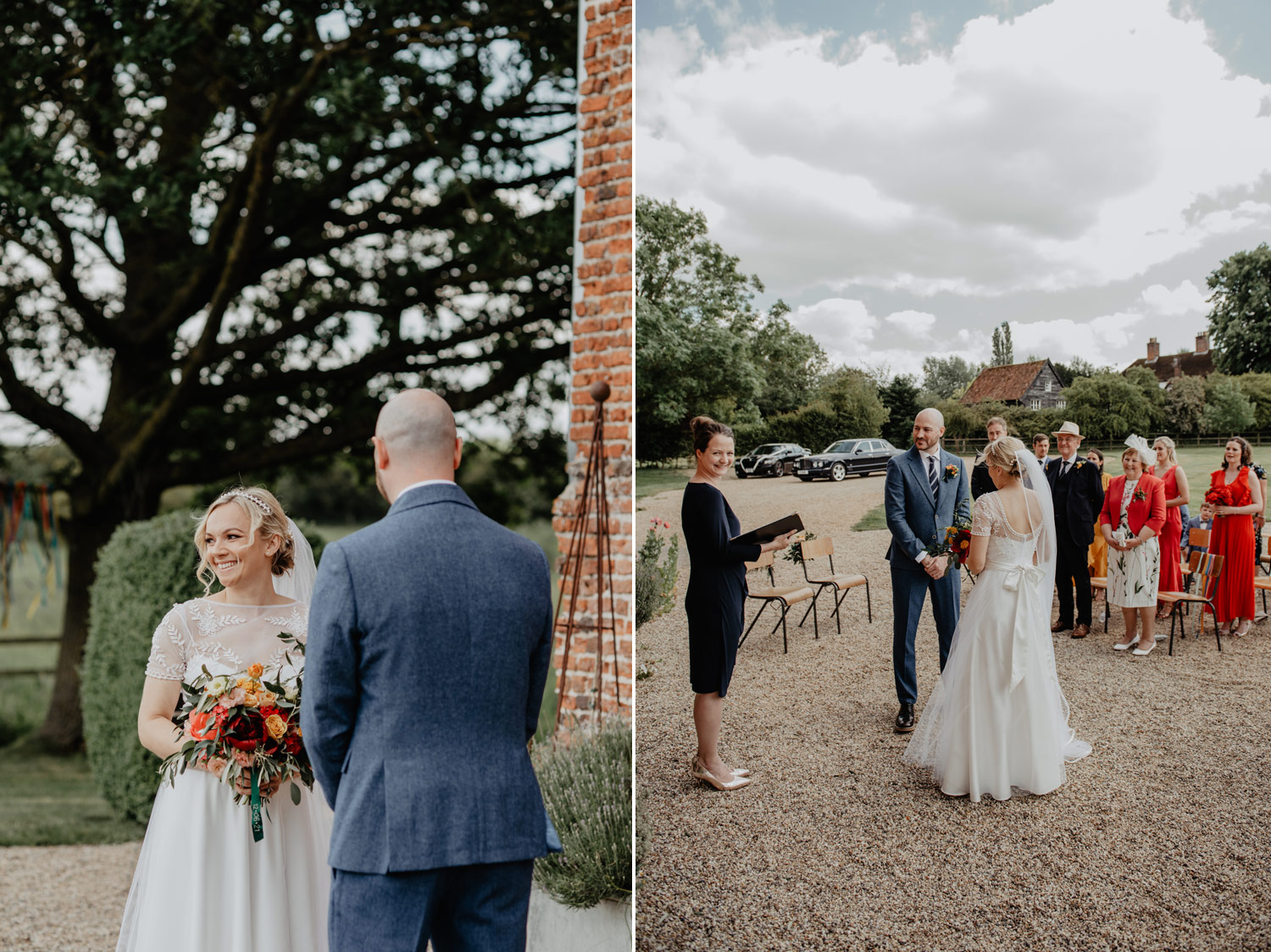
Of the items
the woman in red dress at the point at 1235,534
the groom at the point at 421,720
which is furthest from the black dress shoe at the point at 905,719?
the groom at the point at 421,720

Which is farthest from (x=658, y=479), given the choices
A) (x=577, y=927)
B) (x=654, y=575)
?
(x=577, y=927)

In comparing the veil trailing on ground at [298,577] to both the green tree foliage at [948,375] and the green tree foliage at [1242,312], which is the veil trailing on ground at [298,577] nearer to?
the green tree foliage at [948,375]

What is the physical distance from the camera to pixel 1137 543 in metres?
2.90

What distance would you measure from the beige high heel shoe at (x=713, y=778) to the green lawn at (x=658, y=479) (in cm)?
103

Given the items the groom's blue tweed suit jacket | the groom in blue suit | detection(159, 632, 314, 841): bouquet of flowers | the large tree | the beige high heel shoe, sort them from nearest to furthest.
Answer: the groom's blue tweed suit jacket → detection(159, 632, 314, 841): bouquet of flowers → the groom in blue suit → the beige high heel shoe → the large tree

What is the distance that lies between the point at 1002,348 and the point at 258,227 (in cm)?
657

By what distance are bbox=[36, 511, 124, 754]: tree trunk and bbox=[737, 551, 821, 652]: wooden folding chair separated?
7023 millimetres

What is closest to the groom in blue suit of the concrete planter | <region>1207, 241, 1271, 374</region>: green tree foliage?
<region>1207, 241, 1271, 374</region>: green tree foliage

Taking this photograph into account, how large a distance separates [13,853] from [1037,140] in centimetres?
770

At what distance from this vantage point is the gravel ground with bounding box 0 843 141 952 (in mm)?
4949

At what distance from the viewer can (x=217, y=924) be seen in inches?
95.3

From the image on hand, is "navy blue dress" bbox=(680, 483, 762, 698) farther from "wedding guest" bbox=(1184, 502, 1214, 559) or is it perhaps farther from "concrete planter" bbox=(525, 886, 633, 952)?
"wedding guest" bbox=(1184, 502, 1214, 559)

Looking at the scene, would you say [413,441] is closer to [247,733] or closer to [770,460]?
[247,733]

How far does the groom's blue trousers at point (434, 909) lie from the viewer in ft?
6.23
